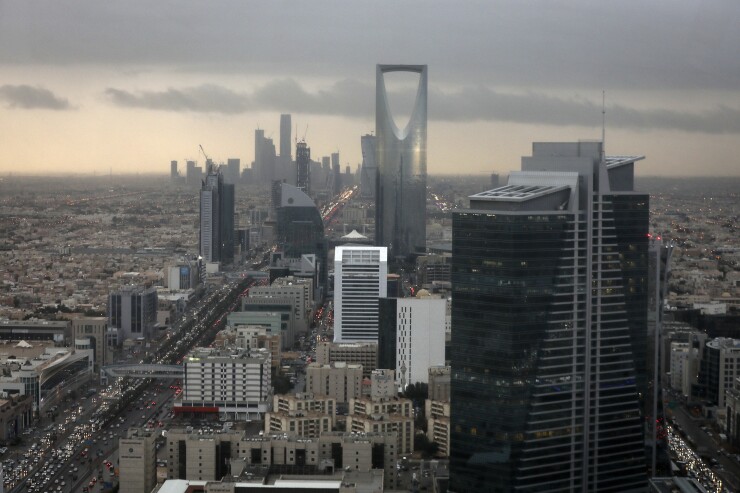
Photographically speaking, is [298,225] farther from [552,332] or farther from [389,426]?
[552,332]

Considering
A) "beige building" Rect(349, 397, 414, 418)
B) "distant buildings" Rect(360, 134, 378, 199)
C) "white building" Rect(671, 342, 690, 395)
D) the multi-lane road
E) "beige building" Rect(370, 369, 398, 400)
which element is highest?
"distant buildings" Rect(360, 134, 378, 199)

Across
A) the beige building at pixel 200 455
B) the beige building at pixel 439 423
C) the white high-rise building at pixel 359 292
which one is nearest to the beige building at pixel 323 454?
the beige building at pixel 200 455

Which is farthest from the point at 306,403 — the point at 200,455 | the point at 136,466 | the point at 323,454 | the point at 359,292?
the point at 359,292

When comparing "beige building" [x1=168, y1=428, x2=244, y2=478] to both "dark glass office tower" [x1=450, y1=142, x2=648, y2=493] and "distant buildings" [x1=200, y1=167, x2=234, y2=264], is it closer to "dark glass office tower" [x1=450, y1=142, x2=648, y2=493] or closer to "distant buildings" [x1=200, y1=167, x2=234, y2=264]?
"dark glass office tower" [x1=450, y1=142, x2=648, y2=493]

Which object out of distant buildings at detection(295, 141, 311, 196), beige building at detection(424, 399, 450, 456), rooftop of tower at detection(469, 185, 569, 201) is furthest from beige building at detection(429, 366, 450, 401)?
distant buildings at detection(295, 141, 311, 196)

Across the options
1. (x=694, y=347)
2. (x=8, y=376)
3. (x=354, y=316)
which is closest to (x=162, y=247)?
(x=354, y=316)

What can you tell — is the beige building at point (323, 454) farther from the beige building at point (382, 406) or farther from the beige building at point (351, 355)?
the beige building at point (351, 355)
